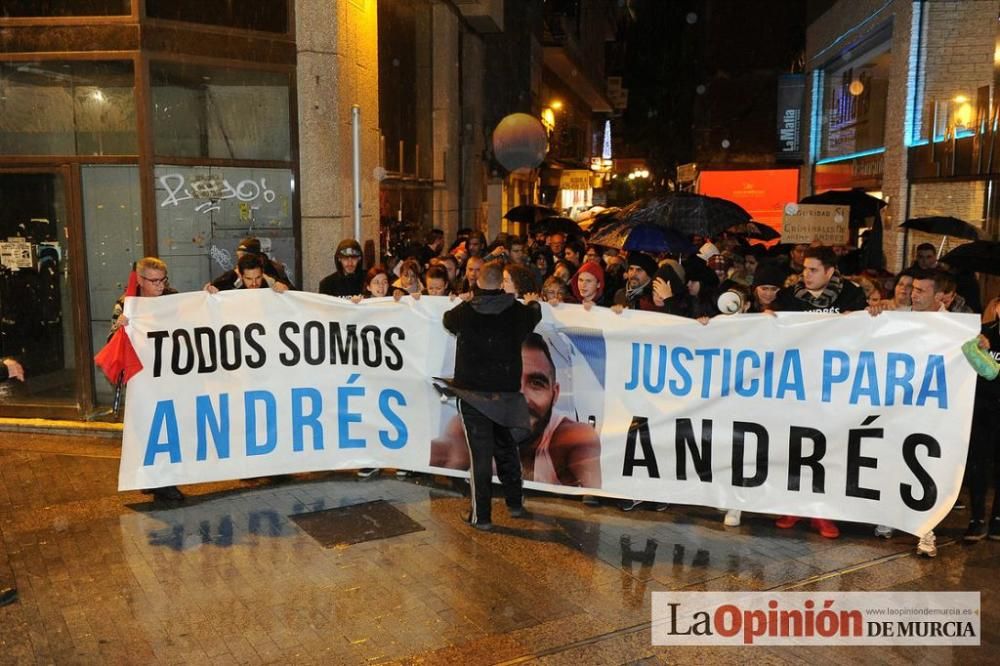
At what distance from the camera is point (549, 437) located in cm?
667

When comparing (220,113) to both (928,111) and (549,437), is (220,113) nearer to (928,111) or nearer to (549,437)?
(549,437)

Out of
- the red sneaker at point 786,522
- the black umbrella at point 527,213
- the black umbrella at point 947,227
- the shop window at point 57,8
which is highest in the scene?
the shop window at point 57,8

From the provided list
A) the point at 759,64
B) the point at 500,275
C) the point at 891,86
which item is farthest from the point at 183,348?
the point at 759,64

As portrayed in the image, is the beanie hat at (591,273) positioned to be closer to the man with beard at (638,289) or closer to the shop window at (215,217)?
the man with beard at (638,289)

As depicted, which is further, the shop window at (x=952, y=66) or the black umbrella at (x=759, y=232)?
the black umbrella at (x=759, y=232)

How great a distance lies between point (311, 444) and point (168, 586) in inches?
71.4

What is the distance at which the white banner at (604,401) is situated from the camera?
5.83 metres

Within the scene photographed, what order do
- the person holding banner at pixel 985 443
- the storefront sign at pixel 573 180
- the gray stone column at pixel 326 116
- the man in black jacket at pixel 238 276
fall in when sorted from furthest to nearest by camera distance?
the storefront sign at pixel 573 180 < the gray stone column at pixel 326 116 < the man in black jacket at pixel 238 276 < the person holding banner at pixel 985 443

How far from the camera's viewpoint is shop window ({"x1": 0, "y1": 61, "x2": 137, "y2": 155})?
8.86 meters

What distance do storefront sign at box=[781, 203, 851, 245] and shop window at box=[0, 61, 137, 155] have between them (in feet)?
26.6

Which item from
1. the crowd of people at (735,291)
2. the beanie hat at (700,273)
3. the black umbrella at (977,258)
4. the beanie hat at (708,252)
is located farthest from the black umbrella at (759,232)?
the black umbrella at (977,258)

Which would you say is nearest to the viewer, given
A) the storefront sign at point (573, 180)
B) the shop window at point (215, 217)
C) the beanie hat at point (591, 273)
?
the beanie hat at point (591, 273)

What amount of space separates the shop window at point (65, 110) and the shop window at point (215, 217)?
600 millimetres

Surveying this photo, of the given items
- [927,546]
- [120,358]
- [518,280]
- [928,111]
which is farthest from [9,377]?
[928,111]
